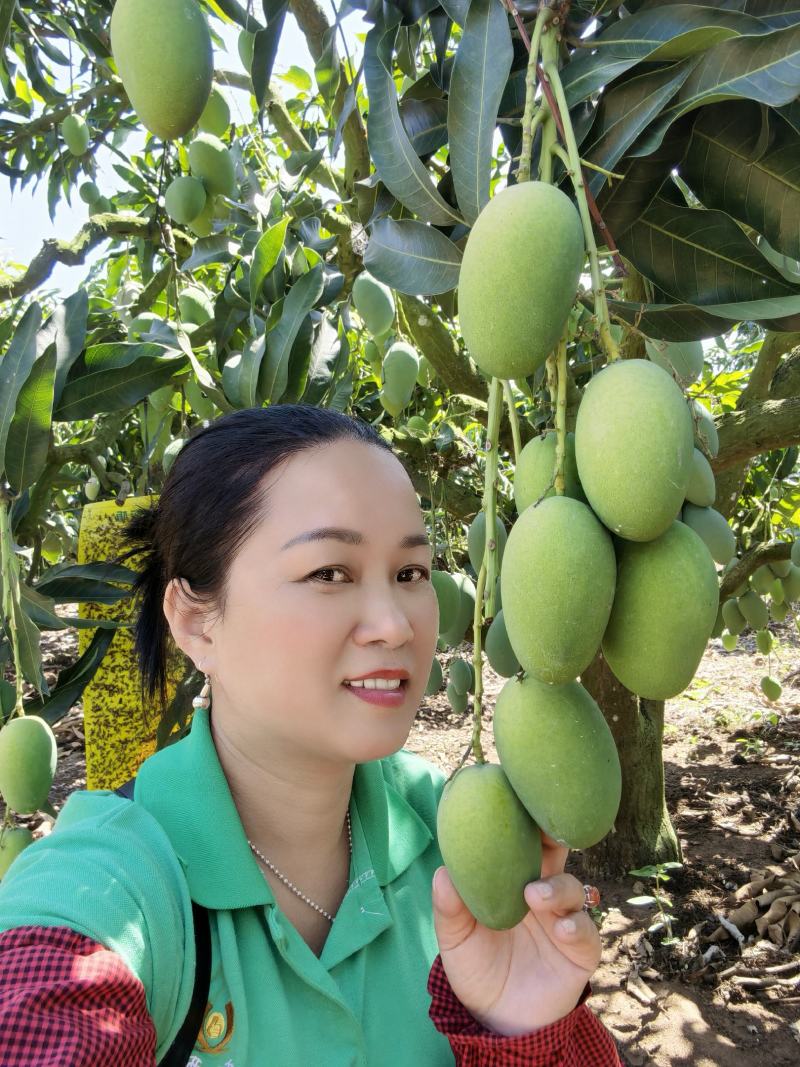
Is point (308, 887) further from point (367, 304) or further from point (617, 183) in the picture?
point (367, 304)

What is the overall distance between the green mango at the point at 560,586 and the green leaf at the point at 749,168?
0.37 meters

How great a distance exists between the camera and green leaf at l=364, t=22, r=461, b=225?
0.78m

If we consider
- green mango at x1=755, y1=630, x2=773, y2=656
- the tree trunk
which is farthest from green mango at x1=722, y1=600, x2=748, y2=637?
the tree trunk

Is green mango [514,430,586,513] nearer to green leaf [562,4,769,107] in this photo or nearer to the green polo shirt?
green leaf [562,4,769,107]

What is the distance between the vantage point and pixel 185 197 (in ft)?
6.26

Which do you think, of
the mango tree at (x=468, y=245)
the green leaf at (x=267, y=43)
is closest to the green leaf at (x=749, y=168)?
the mango tree at (x=468, y=245)

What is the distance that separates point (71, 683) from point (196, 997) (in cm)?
103

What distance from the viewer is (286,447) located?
42.6 inches

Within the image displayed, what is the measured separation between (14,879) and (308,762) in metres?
0.33

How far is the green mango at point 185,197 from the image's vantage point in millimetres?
1906

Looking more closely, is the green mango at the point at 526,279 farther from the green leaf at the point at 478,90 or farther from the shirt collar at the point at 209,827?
the shirt collar at the point at 209,827

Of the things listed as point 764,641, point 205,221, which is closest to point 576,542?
point 205,221

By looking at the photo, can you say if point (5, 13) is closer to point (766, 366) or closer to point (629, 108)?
point (629, 108)

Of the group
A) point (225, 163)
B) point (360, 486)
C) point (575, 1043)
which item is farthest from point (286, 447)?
point (225, 163)
